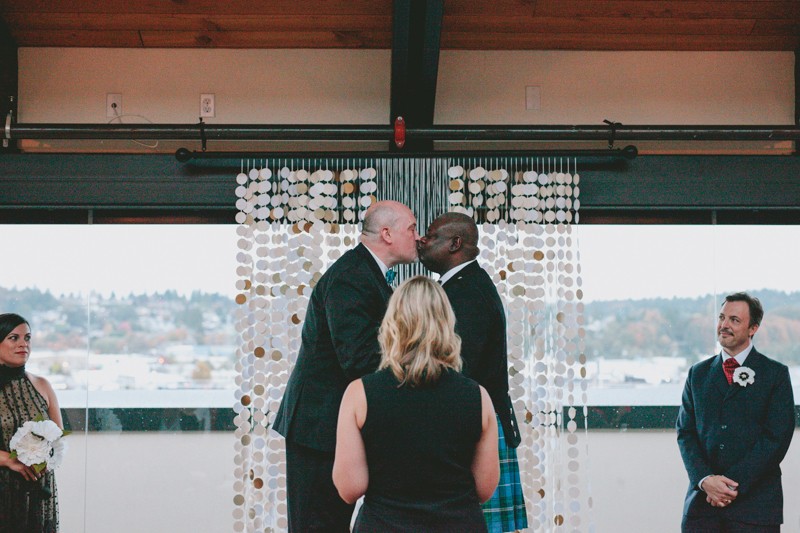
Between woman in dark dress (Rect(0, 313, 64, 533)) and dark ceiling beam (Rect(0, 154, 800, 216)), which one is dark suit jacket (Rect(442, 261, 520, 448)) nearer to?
dark ceiling beam (Rect(0, 154, 800, 216))

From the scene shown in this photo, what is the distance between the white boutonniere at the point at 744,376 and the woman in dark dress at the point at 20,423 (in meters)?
3.13

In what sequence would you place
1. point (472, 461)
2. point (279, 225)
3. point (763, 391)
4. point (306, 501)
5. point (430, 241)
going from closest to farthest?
point (472, 461), point (306, 501), point (430, 241), point (763, 391), point (279, 225)

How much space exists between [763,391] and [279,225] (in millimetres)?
2301

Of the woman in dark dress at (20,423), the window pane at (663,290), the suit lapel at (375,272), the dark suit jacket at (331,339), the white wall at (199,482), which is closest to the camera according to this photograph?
the dark suit jacket at (331,339)

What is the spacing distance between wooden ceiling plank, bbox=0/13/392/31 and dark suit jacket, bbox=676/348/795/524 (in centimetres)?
233

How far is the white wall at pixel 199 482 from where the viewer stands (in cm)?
433

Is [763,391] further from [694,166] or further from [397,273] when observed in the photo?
[397,273]

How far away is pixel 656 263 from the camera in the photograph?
4492 mm

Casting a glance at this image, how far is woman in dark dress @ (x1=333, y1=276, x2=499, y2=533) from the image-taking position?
6.89ft

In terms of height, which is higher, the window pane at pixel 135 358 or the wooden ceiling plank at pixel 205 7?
the wooden ceiling plank at pixel 205 7

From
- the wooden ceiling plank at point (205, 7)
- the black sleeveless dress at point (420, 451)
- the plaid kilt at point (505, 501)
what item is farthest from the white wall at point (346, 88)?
the black sleeveless dress at point (420, 451)

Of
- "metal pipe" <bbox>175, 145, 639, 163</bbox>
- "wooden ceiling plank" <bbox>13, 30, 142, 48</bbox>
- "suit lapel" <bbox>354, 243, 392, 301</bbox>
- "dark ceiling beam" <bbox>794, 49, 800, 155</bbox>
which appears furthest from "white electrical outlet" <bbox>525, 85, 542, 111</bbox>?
"wooden ceiling plank" <bbox>13, 30, 142, 48</bbox>

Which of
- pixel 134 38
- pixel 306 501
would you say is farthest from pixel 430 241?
pixel 134 38

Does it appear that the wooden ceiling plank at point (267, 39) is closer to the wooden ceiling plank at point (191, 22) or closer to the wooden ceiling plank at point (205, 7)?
the wooden ceiling plank at point (191, 22)
